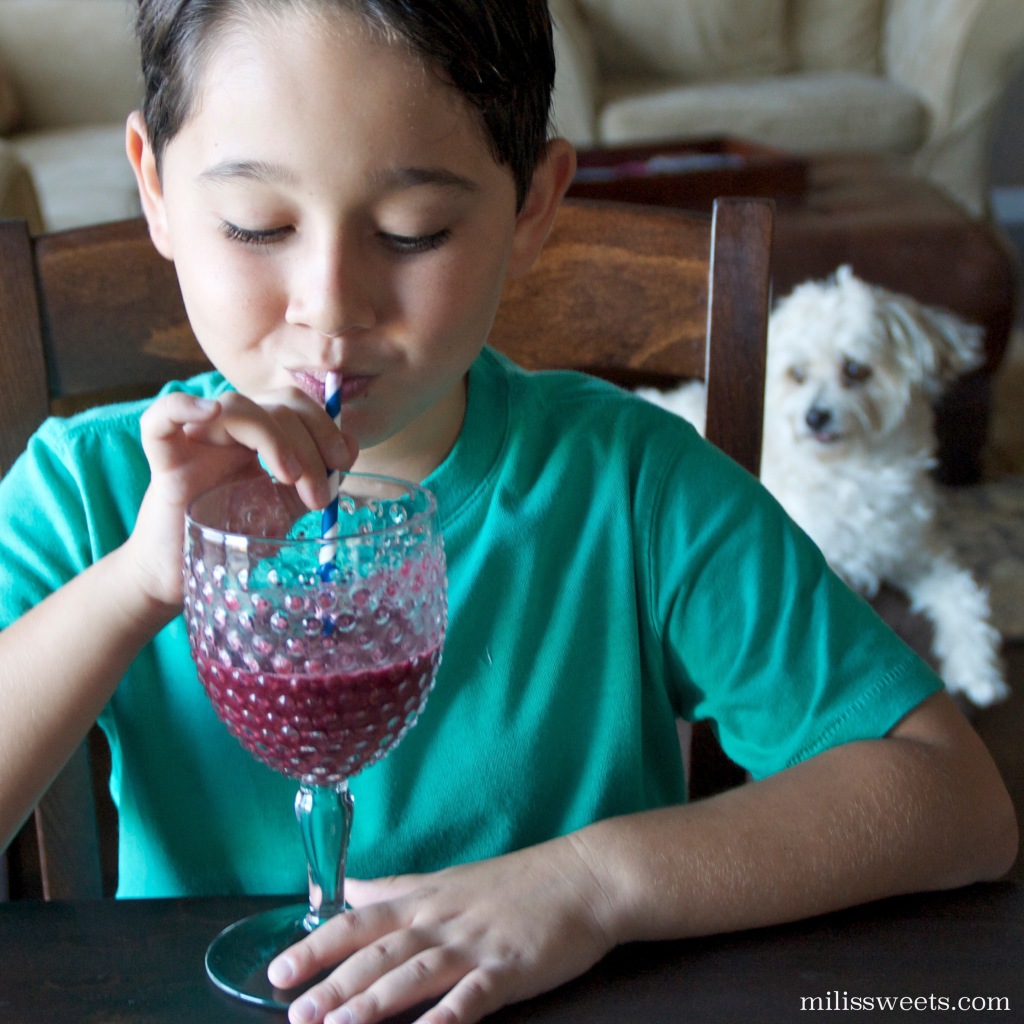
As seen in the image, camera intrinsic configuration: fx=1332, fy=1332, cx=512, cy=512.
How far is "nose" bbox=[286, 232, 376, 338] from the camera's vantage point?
0.66 meters

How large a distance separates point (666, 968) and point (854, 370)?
5.77 feet

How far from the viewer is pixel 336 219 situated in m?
0.65

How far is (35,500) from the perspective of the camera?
2.79ft

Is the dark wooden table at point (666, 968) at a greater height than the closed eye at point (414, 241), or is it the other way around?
the closed eye at point (414, 241)

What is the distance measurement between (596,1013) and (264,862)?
33 cm

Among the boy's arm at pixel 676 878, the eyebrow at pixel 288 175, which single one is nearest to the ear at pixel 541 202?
the eyebrow at pixel 288 175

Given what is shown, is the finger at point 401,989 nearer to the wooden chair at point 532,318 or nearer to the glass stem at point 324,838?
Result: the glass stem at point 324,838

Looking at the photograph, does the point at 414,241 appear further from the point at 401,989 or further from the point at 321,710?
the point at 401,989

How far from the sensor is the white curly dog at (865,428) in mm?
2227

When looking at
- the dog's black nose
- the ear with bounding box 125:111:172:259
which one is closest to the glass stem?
the ear with bounding box 125:111:172:259

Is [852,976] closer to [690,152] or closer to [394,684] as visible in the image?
[394,684]

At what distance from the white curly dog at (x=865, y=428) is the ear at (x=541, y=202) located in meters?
1.32

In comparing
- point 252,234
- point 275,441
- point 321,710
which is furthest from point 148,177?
point 321,710

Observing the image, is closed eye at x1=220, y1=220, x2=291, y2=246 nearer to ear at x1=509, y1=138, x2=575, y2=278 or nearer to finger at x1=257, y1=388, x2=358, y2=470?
finger at x1=257, y1=388, x2=358, y2=470
